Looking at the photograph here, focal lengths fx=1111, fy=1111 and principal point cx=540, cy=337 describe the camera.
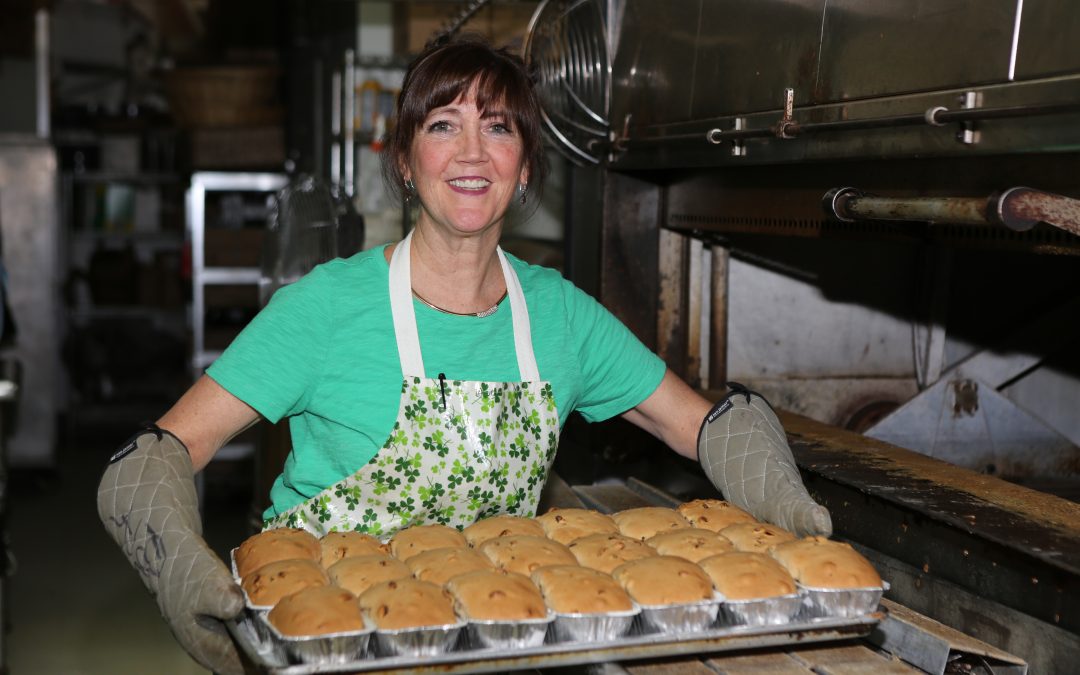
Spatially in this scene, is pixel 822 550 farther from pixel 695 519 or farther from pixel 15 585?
pixel 15 585

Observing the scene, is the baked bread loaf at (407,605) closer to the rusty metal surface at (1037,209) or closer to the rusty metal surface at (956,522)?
the rusty metal surface at (956,522)

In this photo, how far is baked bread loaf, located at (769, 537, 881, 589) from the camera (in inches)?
59.3

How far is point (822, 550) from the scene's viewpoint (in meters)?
1.58

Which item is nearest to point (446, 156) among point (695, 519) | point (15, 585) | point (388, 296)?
point (388, 296)

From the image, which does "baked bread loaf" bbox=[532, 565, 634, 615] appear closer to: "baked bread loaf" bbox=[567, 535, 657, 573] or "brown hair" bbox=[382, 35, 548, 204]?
"baked bread loaf" bbox=[567, 535, 657, 573]

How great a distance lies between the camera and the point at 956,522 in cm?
160

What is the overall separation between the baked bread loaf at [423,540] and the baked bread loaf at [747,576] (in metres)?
0.37

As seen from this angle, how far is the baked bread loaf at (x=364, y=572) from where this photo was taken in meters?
1.49

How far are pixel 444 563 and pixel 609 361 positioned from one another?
627mm

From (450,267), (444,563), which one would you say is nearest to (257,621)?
(444,563)

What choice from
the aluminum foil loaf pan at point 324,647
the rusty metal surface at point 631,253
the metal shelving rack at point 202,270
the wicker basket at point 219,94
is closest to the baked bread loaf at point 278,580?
the aluminum foil loaf pan at point 324,647

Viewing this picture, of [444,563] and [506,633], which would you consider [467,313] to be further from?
[506,633]

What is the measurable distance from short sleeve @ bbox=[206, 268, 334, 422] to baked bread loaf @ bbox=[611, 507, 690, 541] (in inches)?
21.8

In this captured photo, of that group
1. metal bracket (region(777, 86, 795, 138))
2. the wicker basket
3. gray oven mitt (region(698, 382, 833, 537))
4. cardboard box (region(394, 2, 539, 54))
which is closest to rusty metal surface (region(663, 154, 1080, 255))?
metal bracket (region(777, 86, 795, 138))
